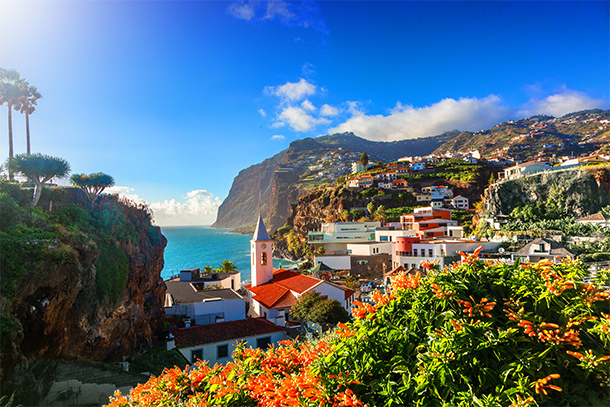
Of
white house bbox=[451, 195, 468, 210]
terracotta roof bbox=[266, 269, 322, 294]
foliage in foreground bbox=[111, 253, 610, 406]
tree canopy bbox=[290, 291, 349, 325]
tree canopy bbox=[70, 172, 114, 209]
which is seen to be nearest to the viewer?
foliage in foreground bbox=[111, 253, 610, 406]

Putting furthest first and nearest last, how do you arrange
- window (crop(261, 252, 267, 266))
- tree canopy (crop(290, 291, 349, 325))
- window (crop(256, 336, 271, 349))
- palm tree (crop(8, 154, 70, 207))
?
window (crop(261, 252, 267, 266))
tree canopy (crop(290, 291, 349, 325))
window (crop(256, 336, 271, 349))
palm tree (crop(8, 154, 70, 207))

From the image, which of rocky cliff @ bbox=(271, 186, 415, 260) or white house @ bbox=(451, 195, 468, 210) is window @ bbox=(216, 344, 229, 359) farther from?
white house @ bbox=(451, 195, 468, 210)

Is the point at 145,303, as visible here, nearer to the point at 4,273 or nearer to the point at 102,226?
the point at 102,226

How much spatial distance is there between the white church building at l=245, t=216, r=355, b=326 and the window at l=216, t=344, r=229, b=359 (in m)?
3.80

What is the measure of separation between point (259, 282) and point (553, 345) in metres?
29.6

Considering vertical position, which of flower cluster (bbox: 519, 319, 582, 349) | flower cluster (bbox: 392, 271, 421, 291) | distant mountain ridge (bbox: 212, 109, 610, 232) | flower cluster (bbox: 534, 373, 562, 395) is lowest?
flower cluster (bbox: 534, 373, 562, 395)

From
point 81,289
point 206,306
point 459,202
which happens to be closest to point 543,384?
point 81,289

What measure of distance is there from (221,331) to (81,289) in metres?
8.65

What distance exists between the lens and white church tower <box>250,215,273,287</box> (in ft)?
100

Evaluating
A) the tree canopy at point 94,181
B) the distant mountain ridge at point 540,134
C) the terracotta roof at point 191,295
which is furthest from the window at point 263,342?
the distant mountain ridge at point 540,134

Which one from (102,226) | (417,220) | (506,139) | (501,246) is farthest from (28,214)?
(506,139)

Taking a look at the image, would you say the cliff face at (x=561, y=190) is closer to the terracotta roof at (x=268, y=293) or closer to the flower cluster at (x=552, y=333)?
the terracotta roof at (x=268, y=293)

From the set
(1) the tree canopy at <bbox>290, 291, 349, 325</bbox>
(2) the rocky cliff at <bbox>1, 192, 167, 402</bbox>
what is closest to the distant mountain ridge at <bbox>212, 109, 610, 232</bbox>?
(1) the tree canopy at <bbox>290, 291, 349, 325</bbox>

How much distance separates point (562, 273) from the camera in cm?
275
